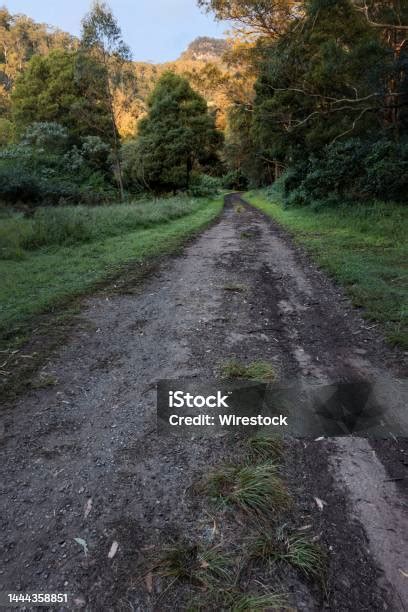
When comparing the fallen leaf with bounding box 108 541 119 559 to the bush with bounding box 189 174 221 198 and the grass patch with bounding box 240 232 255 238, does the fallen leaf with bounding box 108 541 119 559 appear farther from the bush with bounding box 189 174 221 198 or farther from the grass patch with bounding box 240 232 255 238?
the bush with bounding box 189 174 221 198

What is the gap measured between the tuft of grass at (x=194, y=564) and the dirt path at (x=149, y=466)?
0.10 metres

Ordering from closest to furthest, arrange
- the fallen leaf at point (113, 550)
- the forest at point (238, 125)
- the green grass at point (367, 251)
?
the fallen leaf at point (113, 550)
the green grass at point (367, 251)
the forest at point (238, 125)

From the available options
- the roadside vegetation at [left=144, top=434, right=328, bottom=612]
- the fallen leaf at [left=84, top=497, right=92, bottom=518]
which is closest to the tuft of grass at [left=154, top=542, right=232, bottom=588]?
the roadside vegetation at [left=144, top=434, right=328, bottom=612]

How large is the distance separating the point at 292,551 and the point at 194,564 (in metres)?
0.49

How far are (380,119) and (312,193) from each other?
3.50m

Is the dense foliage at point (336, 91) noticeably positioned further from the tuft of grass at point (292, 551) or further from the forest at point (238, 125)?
the tuft of grass at point (292, 551)

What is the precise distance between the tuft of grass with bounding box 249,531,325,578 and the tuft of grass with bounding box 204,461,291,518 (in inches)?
5.4

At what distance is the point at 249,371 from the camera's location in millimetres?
3234

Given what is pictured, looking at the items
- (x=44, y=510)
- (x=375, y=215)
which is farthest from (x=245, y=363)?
(x=375, y=215)

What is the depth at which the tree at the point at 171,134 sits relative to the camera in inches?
870

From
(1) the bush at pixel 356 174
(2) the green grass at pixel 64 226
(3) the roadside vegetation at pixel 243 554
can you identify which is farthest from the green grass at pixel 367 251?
(2) the green grass at pixel 64 226

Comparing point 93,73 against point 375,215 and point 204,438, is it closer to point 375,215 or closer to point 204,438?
point 375,215

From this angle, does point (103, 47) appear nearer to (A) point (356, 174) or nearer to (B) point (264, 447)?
(A) point (356, 174)

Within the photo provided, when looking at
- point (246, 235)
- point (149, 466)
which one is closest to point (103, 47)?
point (246, 235)
